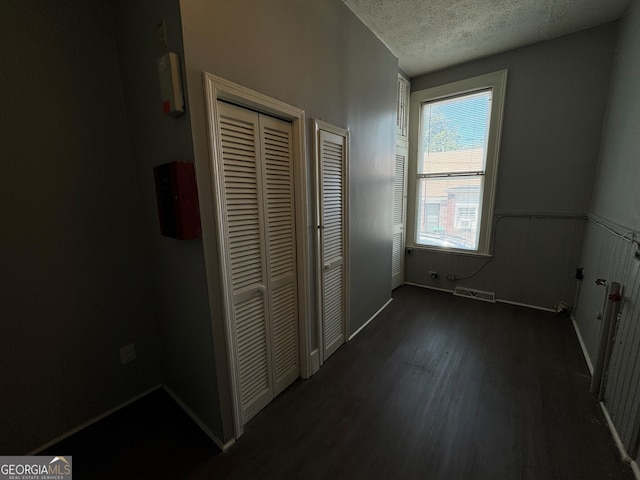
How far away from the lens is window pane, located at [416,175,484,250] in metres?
3.35

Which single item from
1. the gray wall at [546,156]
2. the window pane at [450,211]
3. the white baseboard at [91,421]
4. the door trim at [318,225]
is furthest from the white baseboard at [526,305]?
the white baseboard at [91,421]

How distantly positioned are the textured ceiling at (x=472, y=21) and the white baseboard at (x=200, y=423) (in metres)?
3.17

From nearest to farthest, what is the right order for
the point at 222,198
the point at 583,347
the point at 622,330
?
1. the point at 222,198
2. the point at 622,330
3. the point at 583,347

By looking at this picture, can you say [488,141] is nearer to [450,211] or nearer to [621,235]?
[450,211]

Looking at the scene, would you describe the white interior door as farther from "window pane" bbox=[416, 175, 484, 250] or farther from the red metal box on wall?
"window pane" bbox=[416, 175, 484, 250]

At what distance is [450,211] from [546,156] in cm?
113

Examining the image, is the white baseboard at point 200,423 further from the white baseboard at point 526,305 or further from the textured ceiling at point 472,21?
the white baseboard at point 526,305

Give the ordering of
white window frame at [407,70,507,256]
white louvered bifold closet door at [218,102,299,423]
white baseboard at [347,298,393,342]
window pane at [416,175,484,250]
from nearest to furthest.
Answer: white louvered bifold closet door at [218,102,299,423], white baseboard at [347,298,393,342], white window frame at [407,70,507,256], window pane at [416,175,484,250]

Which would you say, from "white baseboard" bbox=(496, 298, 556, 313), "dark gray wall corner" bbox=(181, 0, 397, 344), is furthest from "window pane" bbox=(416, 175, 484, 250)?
"dark gray wall corner" bbox=(181, 0, 397, 344)

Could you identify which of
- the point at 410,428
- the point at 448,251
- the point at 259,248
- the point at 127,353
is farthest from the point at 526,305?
the point at 127,353

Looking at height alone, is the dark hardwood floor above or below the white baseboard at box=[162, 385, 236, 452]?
below

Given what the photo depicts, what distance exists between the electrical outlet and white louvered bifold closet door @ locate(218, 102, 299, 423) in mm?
841

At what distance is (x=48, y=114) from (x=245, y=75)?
1057 millimetres

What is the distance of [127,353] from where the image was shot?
67.6 inches
